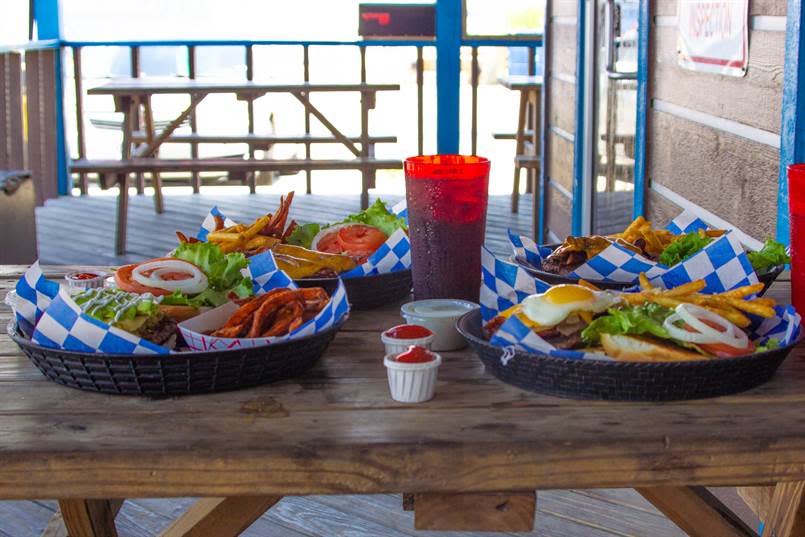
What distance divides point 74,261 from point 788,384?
4669 mm

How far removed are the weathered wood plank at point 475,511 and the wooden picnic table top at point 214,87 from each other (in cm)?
492

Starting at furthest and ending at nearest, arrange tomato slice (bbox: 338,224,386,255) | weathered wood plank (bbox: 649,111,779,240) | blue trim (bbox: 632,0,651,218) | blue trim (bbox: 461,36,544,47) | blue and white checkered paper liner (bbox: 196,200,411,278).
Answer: blue trim (bbox: 461,36,544,47) < blue trim (bbox: 632,0,651,218) < weathered wood plank (bbox: 649,111,779,240) < tomato slice (bbox: 338,224,386,255) < blue and white checkered paper liner (bbox: 196,200,411,278)

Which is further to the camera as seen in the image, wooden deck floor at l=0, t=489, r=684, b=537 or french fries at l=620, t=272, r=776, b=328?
wooden deck floor at l=0, t=489, r=684, b=537

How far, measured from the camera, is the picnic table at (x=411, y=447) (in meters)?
1.01

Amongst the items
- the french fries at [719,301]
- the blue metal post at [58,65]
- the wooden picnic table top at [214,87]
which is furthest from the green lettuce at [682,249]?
the blue metal post at [58,65]

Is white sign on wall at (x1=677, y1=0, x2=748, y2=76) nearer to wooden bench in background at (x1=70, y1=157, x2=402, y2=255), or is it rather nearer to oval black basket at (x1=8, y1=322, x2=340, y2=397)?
oval black basket at (x1=8, y1=322, x2=340, y2=397)

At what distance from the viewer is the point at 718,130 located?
115 inches

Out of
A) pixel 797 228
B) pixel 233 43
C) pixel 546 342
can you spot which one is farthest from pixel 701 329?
pixel 233 43

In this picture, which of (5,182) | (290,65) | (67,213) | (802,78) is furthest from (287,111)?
(802,78)

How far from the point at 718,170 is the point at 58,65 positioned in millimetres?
5578

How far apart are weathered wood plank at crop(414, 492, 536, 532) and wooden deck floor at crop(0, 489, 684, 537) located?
1.32m

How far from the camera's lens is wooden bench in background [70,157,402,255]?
222 inches

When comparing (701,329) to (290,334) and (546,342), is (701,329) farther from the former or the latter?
(290,334)

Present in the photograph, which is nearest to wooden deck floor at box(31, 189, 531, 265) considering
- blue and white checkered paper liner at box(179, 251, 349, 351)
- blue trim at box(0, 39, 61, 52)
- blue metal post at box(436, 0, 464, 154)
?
blue metal post at box(436, 0, 464, 154)
